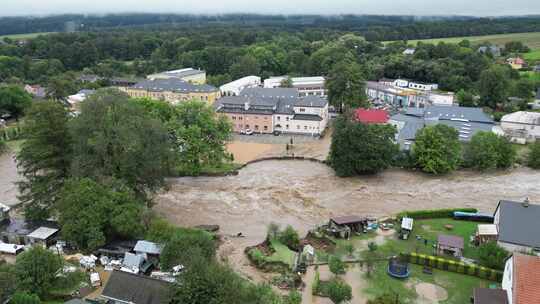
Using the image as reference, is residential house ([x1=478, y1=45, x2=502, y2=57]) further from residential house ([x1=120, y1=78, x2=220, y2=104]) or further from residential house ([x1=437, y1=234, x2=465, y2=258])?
residential house ([x1=437, y1=234, x2=465, y2=258])

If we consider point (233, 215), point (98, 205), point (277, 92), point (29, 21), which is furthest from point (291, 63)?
point (29, 21)

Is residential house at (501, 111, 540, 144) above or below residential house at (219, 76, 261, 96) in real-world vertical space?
below

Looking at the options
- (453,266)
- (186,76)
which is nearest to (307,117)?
(453,266)

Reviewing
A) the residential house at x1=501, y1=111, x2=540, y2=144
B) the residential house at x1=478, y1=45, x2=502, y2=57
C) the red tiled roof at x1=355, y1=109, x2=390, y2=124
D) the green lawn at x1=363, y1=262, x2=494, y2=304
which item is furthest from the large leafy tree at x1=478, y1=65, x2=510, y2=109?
the green lawn at x1=363, y1=262, x2=494, y2=304

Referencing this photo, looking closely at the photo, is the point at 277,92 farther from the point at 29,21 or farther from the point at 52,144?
the point at 29,21

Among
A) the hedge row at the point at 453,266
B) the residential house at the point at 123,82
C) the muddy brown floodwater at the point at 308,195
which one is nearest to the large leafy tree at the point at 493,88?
the muddy brown floodwater at the point at 308,195
